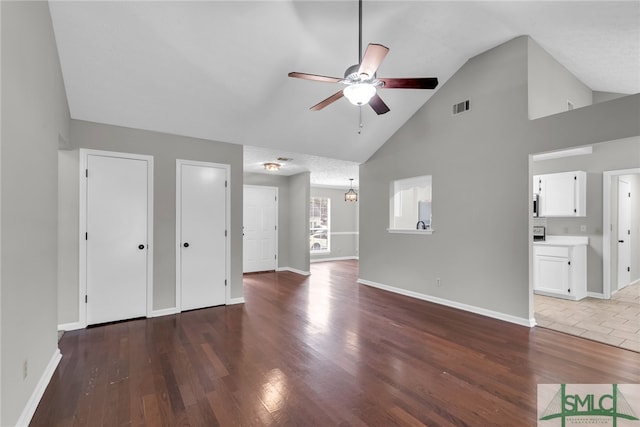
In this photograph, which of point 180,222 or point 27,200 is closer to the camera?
point 27,200

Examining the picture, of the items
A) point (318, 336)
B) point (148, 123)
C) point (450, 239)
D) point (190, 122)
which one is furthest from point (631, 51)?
point (148, 123)

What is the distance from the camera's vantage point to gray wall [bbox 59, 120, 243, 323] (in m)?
3.52

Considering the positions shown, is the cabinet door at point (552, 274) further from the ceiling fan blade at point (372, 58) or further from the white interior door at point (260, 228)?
the white interior door at point (260, 228)

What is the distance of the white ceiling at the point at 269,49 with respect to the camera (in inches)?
109

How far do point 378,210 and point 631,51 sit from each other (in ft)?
12.5

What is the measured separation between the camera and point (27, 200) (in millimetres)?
1948

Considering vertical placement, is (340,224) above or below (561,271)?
above

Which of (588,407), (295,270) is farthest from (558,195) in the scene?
(295,270)

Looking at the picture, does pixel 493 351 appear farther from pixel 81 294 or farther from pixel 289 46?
pixel 81 294

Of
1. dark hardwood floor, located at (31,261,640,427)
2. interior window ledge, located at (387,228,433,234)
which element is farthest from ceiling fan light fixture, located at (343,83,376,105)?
interior window ledge, located at (387,228,433,234)

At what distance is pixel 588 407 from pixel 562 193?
3.97m

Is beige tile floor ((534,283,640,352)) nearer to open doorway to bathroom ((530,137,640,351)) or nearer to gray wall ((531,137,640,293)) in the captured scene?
open doorway to bathroom ((530,137,640,351))

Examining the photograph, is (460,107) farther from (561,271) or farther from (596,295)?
(596,295)

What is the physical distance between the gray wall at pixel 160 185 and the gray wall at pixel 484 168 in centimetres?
277
